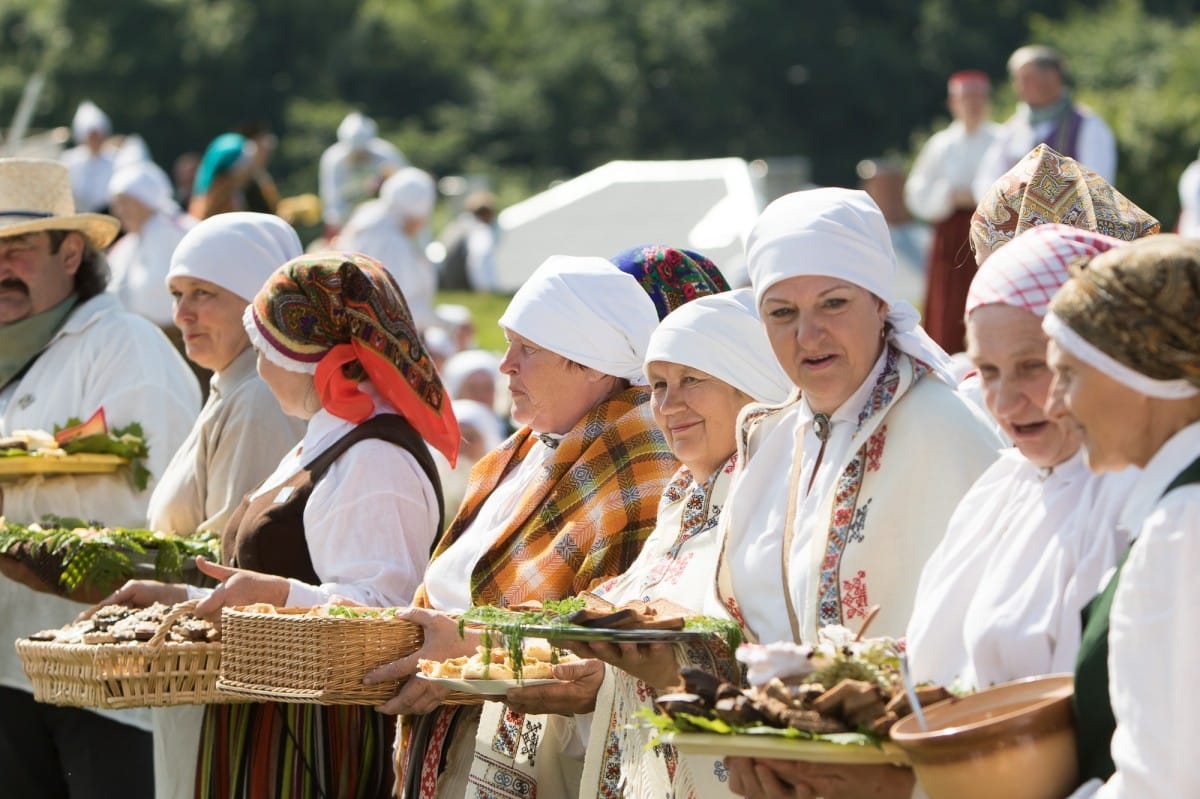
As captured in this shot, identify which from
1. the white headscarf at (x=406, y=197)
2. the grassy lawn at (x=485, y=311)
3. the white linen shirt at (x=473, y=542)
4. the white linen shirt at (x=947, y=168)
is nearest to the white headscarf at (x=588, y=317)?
the white linen shirt at (x=473, y=542)

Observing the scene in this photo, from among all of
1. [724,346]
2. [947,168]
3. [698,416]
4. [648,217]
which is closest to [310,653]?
[698,416]

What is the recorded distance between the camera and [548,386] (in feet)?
16.9

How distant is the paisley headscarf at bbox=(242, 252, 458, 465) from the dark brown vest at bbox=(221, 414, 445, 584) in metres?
0.06

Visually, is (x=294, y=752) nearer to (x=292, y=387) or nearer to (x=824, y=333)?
(x=292, y=387)

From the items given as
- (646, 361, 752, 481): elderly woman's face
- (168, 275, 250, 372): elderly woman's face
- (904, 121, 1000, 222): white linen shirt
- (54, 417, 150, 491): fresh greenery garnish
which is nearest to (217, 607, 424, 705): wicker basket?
(646, 361, 752, 481): elderly woman's face

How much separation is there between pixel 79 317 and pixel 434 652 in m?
2.64

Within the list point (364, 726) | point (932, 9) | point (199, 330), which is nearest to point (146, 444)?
point (199, 330)

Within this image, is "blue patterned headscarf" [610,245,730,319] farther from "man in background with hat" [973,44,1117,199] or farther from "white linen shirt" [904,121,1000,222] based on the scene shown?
"white linen shirt" [904,121,1000,222]

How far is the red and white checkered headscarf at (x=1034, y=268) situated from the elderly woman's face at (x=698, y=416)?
3.99 ft

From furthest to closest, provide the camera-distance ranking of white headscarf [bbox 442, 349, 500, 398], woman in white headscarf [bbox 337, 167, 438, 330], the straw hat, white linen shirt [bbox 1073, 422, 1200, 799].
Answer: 1. woman in white headscarf [bbox 337, 167, 438, 330]
2. white headscarf [bbox 442, 349, 500, 398]
3. the straw hat
4. white linen shirt [bbox 1073, 422, 1200, 799]

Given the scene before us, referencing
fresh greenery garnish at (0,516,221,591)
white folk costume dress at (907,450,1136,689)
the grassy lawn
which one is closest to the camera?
white folk costume dress at (907,450,1136,689)

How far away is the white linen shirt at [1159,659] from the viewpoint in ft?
9.51

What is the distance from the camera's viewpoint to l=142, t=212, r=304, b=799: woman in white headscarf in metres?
6.05

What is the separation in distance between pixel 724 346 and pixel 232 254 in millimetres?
2141
